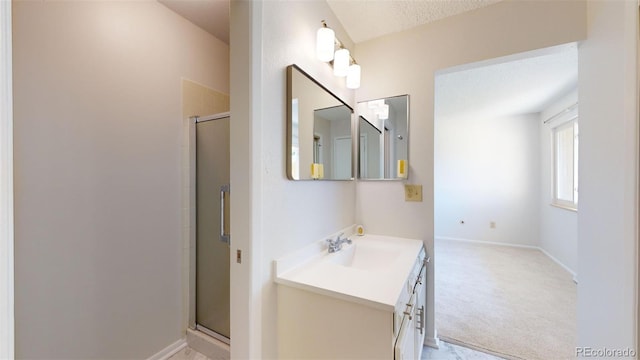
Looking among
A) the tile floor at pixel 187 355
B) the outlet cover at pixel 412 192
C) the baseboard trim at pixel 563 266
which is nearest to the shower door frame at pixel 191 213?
the tile floor at pixel 187 355

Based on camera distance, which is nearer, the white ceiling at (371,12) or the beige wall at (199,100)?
the white ceiling at (371,12)

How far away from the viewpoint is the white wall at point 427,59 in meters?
1.59

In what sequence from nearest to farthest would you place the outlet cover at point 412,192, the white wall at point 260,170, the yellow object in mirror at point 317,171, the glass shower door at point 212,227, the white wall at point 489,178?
the white wall at point 260,170
the yellow object in mirror at point 317,171
the glass shower door at point 212,227
the outlet cover at point 412,192
the white wall at point 489,178

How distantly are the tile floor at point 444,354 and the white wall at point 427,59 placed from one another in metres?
0.13

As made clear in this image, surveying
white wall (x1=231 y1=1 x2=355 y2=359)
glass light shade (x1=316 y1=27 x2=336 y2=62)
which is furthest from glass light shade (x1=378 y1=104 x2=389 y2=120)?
white wall (x1=231 y1=1 x2=355 y2=359)

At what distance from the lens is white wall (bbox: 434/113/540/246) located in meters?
4.37

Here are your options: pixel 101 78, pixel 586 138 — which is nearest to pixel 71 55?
pixel 101 78

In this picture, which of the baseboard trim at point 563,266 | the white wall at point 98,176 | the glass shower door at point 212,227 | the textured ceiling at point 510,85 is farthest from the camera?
the baseboard trim at point 563,266

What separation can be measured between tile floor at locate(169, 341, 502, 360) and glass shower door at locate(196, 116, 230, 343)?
0.56 ft
